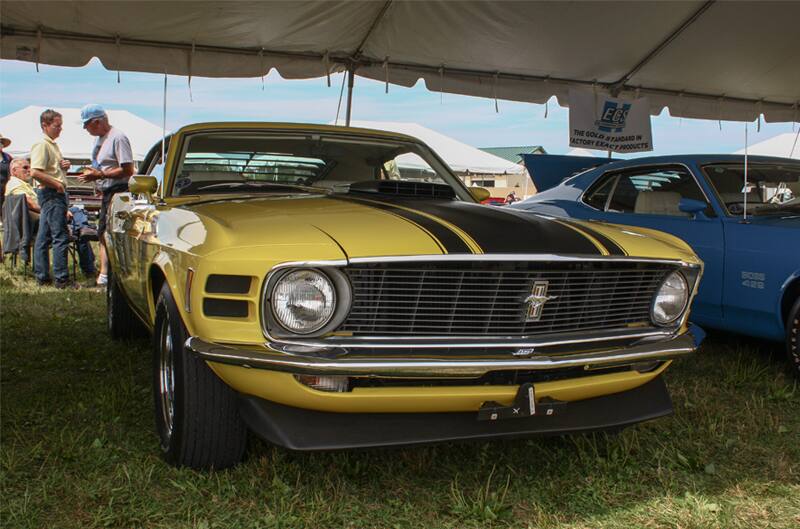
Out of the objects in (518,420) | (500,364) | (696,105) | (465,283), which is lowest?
(518,420)

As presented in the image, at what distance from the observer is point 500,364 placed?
2.11m

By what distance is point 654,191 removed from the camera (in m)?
4.83

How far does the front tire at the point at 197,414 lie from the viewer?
224cm

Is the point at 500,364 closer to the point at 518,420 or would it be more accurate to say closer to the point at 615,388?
the point at 518,420

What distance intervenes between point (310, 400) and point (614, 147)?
7179 mm

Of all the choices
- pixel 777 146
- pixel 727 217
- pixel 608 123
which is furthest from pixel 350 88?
pixel 777 146

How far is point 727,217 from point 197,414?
3.22 meters

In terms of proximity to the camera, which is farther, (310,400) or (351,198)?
(351,198)

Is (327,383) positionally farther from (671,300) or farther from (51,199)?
(51,199)

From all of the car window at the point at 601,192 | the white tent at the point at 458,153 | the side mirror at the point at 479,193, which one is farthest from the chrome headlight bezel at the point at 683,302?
the white tent at the point at 458,153

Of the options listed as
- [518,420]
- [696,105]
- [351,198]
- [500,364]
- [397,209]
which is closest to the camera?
[500,364]

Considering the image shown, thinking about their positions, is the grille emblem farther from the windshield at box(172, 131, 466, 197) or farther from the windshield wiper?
the windshield wiper

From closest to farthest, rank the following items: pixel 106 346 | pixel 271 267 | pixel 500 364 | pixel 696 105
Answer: pixel 271 267 → pixel 500 364 → pixel 106 346 → pixel 696 105

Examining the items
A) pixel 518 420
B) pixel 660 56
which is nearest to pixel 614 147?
pixel 660 56
